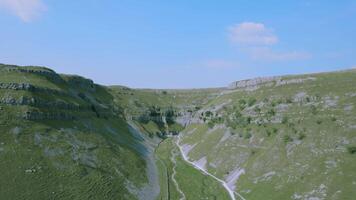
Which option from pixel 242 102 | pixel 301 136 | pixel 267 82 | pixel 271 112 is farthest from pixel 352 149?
pixel 267 82

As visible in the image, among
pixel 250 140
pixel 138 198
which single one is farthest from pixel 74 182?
pixel 250 140

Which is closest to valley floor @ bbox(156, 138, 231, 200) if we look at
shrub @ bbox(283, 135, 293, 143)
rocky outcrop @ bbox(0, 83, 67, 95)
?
shrub @ bbox(283, 135, 293, 143)

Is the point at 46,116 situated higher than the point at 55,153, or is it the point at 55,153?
the point at 46,116

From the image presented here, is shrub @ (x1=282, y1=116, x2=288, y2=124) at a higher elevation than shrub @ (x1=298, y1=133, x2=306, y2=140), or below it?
higher

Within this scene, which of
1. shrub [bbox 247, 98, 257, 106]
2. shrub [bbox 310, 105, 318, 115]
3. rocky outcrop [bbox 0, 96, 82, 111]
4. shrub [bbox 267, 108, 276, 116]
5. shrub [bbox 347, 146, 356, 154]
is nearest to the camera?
shrub [bbox 347, 146, 356, 154]

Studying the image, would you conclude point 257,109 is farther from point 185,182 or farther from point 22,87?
point 22,87

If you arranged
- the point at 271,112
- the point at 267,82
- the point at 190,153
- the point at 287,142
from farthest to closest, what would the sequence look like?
the point at 267,82 → the point at 190,153 → the point at 271,112 → the point at 287,142

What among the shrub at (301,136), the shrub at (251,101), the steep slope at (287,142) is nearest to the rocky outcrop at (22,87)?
the steep slope at (287,142)

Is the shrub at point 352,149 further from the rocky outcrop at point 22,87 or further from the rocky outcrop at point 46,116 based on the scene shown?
the rocky outcrop at point 22,87

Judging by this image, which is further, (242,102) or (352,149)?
(242,102)

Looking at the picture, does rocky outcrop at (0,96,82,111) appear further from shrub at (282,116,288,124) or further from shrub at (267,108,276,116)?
shrub at (282,116,288,124)

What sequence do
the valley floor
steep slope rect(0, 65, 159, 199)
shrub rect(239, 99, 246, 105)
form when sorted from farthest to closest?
shrub rect(239, 99, 246, 105)
the valley floor
steep slope rect(0, 65, 159, 199)
